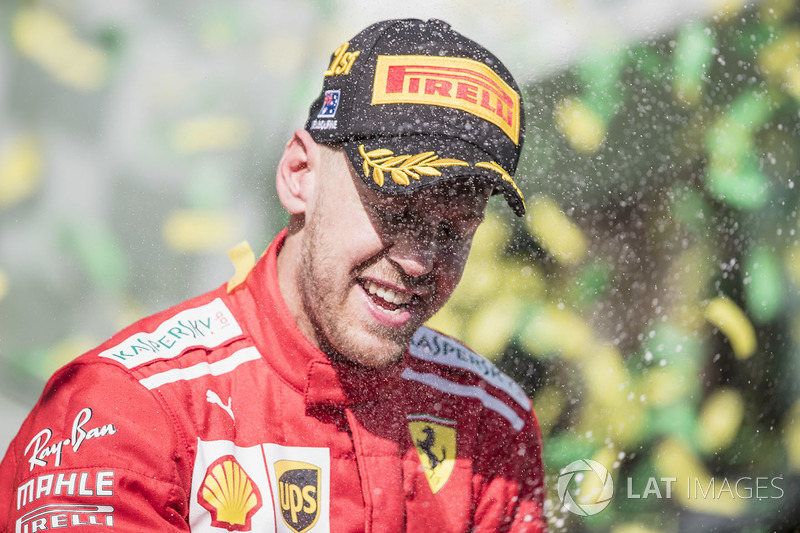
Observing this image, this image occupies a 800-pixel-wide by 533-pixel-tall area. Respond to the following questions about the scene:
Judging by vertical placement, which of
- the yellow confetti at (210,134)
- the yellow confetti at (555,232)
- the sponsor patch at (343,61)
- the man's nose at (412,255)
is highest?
the yellow confetti at (210,134)

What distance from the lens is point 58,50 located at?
2.22 metres

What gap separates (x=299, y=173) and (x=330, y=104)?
13 centimetres

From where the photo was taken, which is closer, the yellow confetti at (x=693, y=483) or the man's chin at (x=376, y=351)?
the man's chin at (x=376, y=351)

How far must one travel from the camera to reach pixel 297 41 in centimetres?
231

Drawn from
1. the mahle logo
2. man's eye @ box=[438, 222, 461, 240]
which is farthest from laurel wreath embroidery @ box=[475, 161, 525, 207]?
the mahle logo

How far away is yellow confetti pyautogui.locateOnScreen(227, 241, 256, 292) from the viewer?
5.08ft

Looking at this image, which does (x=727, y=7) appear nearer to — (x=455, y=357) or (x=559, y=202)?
(x=559, y=202)

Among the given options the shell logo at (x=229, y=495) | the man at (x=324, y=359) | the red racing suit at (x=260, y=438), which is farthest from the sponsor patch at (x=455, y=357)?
the shell logo at (x=229, y=495)

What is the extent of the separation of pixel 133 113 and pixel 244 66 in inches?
11.7

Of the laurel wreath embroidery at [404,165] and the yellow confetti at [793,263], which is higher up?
the yellow confetti at [793,263]

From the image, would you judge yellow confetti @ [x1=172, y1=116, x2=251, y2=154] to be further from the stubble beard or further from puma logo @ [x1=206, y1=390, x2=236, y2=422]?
puma logo @ [x1=206, y1=390, x2=236, y2=422]

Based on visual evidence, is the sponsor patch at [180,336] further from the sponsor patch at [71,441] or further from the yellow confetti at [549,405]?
the yellow confetti at [549,405]

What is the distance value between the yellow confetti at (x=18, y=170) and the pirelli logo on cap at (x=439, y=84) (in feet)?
3.85

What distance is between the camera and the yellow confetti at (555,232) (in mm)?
2285
